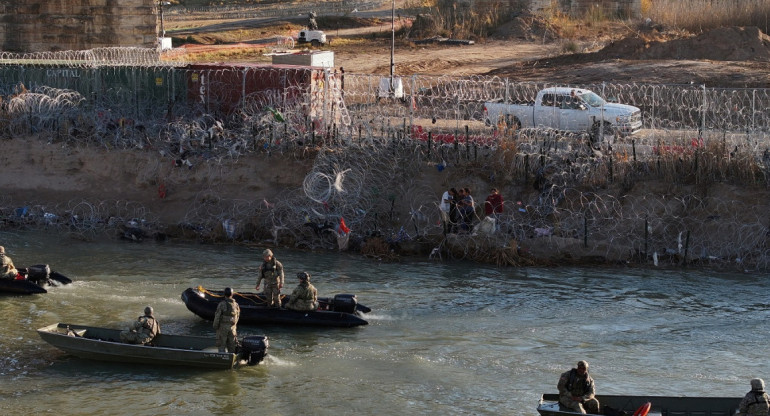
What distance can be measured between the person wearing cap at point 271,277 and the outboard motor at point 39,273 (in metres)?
5.39

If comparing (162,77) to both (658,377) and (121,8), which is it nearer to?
(121,8)

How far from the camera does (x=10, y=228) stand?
29.4 meters

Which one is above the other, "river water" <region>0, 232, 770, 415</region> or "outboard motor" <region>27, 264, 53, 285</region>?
"outboard motor" <region>27, 264, 53, 285</region>

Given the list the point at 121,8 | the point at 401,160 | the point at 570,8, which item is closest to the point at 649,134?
the point at 401,160

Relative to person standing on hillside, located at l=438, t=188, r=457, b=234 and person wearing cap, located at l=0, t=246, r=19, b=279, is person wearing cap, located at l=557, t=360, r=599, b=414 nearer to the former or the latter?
person standing on hillside, located at l=438, t=188, r=457, b=234

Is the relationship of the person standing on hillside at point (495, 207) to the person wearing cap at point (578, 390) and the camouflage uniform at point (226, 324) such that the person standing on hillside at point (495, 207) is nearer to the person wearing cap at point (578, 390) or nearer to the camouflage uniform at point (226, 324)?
the camouflage uniform at point (226, 324)

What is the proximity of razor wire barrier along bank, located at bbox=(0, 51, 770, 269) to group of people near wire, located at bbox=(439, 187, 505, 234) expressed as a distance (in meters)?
0.37

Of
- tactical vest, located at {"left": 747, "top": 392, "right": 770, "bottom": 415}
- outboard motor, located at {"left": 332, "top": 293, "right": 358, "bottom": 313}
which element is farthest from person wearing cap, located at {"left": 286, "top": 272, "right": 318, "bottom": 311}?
tactical vest, located at {"left": 747, "top": 392, "right": 770, "bottom": 415}

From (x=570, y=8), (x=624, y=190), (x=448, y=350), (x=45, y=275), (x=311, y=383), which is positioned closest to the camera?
(x=311, y=383)

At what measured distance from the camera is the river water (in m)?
17.8

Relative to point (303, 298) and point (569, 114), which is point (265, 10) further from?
point (303, 298)

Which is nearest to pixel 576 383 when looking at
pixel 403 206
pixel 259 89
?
pixel 403 206

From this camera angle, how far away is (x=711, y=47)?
44.9 m

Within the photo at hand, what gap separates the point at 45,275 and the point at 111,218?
19.5 ft
